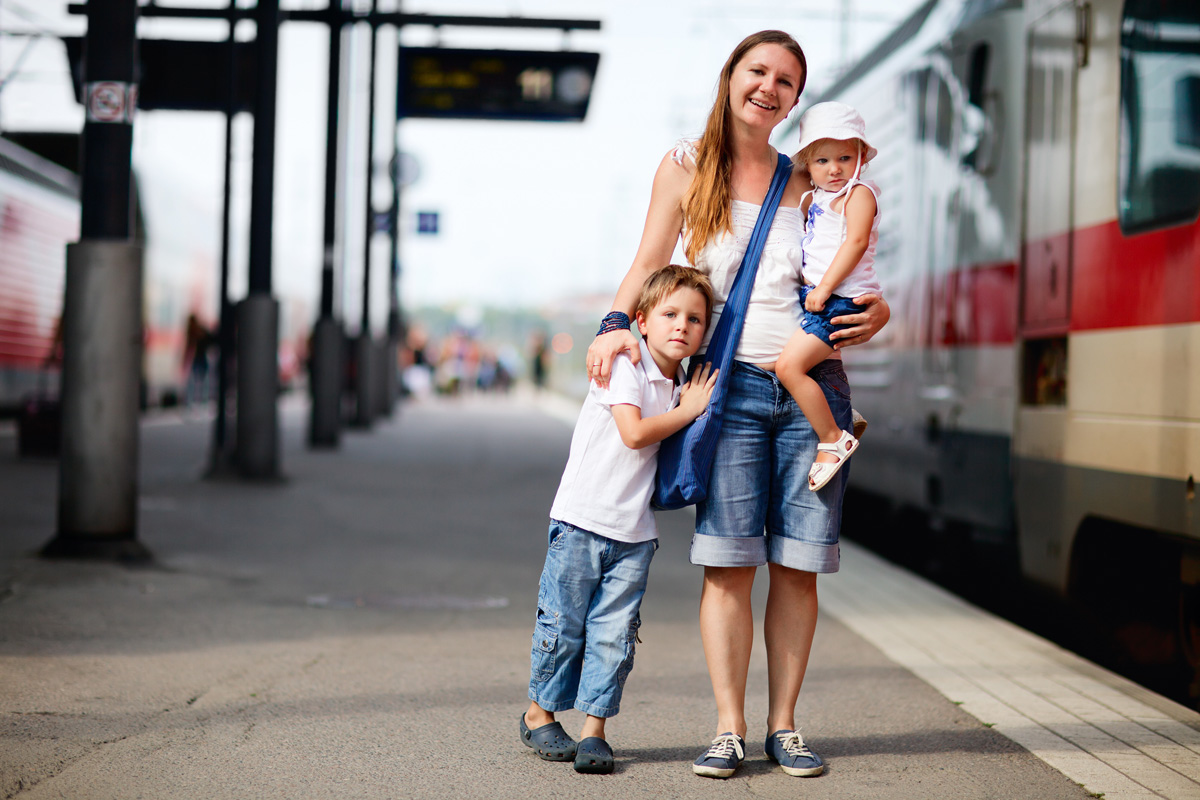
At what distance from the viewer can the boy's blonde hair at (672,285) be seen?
354 centimetres

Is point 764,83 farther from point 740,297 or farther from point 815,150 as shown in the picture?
point 740,297

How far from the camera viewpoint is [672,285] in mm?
3543

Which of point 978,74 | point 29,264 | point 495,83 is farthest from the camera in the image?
point 29,264

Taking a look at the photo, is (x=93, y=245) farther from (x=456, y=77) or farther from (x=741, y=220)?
(x=456, y=77)

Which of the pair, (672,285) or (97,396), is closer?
(672,285)

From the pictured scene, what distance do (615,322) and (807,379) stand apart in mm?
527

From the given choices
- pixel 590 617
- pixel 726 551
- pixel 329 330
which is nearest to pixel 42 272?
→ pixel 329 330

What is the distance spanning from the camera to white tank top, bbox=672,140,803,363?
3623 mm

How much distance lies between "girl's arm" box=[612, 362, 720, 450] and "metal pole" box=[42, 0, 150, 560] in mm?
3973

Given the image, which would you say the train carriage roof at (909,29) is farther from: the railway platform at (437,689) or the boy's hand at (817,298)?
the boy's hand at (817,298)

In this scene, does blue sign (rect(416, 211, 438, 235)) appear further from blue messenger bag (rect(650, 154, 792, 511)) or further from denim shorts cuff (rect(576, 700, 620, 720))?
denim shorts cuff (rect(576, 700, 620, 720))

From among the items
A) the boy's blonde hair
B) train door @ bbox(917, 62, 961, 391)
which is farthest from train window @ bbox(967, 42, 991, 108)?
the boy's blonde hair

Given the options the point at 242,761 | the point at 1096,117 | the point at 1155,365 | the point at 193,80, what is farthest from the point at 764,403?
the point at 193,80

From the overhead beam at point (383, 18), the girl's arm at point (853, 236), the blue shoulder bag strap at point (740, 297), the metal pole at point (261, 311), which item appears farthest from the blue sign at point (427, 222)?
the girl's arm at point (853, 236)
